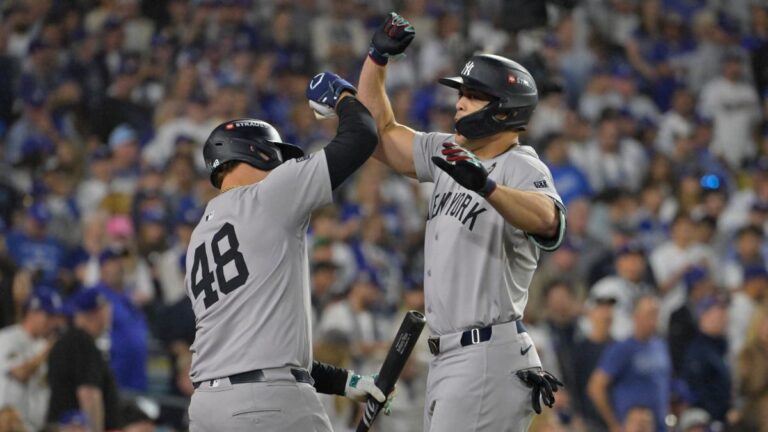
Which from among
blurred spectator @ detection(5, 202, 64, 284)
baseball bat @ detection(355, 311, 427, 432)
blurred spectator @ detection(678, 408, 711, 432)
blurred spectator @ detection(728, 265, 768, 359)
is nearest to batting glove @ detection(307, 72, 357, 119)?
baseball bat @ detection(355, 311, 427, 432)

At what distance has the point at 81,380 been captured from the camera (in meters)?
8.25

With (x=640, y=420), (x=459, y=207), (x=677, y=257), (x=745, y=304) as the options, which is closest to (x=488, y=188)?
(x=459, y=207)

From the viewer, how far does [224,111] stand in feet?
40.5

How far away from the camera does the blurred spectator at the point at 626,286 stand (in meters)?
9.80

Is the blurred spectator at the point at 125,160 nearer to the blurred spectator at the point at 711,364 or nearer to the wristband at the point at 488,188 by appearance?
the blurred spectator at the point at 711,364

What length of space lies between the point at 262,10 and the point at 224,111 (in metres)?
3.13

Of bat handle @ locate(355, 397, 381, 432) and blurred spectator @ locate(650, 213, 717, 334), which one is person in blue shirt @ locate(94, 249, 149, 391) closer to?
bat handle @ locate(355, 397, 381, 432)

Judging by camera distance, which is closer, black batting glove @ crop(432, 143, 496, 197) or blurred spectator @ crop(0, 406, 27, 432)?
black batting glove @ crop(432, 143, 496, 197)

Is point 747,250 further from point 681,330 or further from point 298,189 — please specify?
point 298,189

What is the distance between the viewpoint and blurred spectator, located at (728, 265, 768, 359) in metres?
9.98

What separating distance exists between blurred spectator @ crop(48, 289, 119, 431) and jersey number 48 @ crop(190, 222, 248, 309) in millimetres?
3260

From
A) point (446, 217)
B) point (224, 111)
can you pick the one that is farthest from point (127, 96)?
point (446, 217)

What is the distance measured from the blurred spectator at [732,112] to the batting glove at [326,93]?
9.29 metres

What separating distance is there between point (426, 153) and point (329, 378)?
41.7 inches
